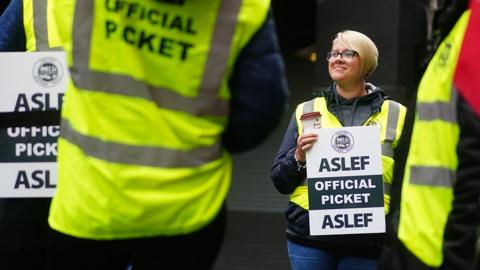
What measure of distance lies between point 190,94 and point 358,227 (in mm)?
1907

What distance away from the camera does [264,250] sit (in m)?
9.97

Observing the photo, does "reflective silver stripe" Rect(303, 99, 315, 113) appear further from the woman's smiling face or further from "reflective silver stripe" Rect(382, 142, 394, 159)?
"reflective silver stripe" Rect(382, 142, 394, 159)

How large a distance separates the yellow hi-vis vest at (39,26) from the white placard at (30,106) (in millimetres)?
52

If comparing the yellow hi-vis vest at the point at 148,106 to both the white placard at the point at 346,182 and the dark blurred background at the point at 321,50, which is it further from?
the dark blurred background at the point at 321,50

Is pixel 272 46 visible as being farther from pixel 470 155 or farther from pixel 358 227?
pixel 358 227

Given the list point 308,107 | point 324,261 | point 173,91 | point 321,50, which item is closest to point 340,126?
point 308,107

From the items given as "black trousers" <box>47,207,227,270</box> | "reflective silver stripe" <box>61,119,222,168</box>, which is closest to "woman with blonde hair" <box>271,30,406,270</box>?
"black trousers" <box>47,207,227,270</box>

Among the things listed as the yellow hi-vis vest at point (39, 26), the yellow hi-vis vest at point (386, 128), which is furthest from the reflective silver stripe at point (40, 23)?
the yellow hi-vis vest at point (386, 128)

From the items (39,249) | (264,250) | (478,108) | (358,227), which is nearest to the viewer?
(478,108)

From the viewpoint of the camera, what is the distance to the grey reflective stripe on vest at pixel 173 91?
258cm

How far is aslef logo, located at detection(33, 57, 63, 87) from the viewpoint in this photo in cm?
373

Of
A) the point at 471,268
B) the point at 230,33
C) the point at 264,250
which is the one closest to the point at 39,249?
the point at 230,33

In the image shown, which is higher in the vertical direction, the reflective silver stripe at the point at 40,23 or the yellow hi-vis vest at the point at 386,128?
the reflective silver stripe at the point at 40,23

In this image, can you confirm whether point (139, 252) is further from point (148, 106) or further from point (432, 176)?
point (432, 176)
